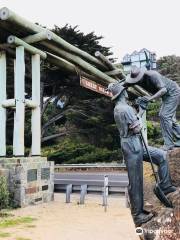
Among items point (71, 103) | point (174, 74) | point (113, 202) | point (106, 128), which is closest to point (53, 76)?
point (71, 103)

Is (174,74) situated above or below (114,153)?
→ above

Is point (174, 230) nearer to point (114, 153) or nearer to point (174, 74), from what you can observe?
point (114, 153)

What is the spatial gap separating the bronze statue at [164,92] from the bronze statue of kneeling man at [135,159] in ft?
2.21

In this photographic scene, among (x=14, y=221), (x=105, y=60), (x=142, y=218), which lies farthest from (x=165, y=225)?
(x=105, y=60)

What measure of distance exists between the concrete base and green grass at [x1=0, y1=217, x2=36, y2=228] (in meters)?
Result: 1.93

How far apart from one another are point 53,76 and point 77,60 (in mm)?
5378

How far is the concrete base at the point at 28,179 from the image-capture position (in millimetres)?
10922

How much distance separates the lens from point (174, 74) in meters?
38.4

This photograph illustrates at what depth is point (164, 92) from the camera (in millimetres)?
5441

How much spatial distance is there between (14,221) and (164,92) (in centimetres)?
459

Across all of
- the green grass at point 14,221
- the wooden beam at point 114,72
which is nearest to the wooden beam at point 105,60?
the wooden beam at point 114,72

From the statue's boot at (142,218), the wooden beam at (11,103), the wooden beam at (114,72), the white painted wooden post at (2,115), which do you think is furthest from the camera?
the wooden beam at (114,72)

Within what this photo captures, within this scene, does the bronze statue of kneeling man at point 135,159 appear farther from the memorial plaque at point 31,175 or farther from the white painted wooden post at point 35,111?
the white painted wooden post at point 35,111

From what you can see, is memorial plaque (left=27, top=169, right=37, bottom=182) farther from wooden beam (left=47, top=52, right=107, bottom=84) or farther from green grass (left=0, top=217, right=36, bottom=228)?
wooden beam (left=47, top=52, right=107, bottom=84)
